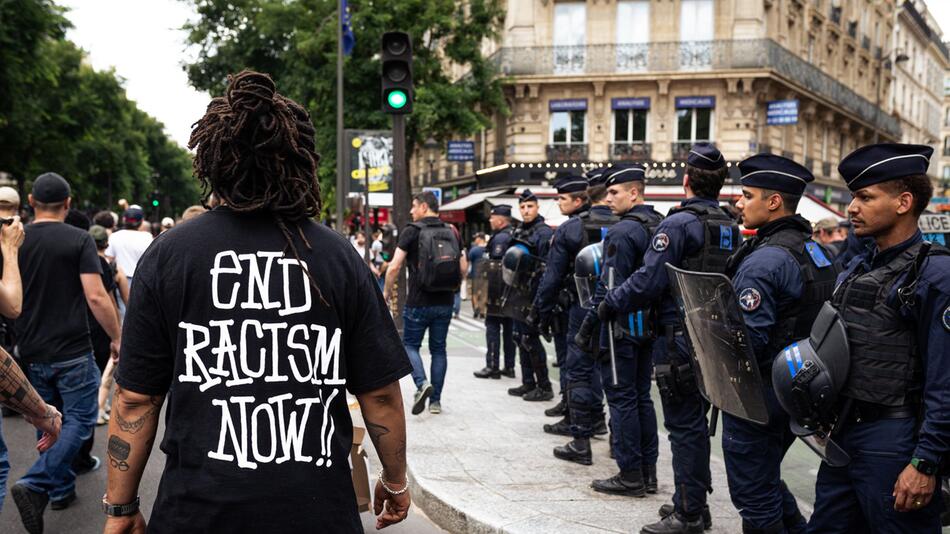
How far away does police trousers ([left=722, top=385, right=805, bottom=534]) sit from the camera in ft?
10.9

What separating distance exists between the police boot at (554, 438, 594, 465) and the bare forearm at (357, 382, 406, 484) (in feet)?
10.9

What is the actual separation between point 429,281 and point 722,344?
3461 millimetres

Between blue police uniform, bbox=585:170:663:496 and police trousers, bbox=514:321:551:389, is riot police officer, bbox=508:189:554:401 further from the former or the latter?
blue police uniform, bbox=585:170:663:496

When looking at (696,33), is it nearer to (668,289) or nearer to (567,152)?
(567,152)

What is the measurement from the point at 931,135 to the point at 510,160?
4275 cm

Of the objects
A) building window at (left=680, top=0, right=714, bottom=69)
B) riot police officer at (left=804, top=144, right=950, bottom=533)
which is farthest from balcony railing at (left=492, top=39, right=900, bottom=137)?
riot police officer at (left=804, top=144, right=950, bottom=533)

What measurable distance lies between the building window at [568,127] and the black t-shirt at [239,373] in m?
25.8

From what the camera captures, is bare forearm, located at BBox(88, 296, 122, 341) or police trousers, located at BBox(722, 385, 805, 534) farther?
bare forearm, located at BBox(88, 296, 122, 341)

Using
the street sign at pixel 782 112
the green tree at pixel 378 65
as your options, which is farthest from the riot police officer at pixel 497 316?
the street sign at pixel 782 112

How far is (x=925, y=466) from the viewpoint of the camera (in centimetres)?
254

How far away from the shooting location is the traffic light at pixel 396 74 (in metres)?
7.45

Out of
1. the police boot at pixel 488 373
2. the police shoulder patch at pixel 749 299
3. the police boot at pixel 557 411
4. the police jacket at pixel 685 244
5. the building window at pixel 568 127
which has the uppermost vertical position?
the building window at pixel 568 127

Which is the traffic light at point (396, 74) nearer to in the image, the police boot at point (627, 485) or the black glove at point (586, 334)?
the black glove at point (586, 334)

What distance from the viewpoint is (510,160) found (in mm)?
27750
